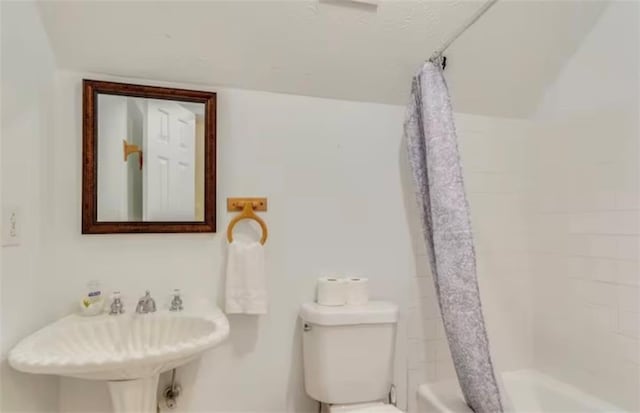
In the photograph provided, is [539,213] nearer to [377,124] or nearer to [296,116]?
[377,124]

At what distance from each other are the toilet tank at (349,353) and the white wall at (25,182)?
0.94 m

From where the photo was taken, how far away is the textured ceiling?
53.7 inches

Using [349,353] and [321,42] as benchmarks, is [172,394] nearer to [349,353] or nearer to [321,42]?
[349,353]

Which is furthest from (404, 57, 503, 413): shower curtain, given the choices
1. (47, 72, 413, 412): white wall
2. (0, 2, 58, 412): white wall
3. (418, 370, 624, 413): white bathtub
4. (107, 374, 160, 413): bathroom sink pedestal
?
(0, 2, 58, 412): white wall

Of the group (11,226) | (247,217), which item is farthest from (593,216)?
(11,226)

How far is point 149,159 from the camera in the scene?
4.91ft

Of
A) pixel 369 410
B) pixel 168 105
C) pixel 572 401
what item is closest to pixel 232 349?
pixel 369 410

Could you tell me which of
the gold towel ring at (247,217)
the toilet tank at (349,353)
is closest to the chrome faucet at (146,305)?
the gold towel ring at (247,217)

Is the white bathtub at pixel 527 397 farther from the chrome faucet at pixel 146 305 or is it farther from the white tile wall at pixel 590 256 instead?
the chrome faucet at pixel 146 305

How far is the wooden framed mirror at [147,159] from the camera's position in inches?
56.3

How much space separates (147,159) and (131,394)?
2.74 ft

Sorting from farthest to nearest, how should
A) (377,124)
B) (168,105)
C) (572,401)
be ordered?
(377,124) < (572,401) < (168,105)

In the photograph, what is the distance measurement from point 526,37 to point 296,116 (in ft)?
3.54

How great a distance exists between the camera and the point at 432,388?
1.68m
